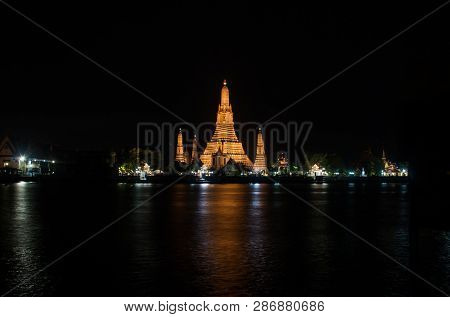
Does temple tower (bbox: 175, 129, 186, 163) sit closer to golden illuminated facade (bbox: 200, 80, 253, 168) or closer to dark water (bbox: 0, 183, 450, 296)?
golden illuminated facade (bbox: 200, 80, 253, 168)

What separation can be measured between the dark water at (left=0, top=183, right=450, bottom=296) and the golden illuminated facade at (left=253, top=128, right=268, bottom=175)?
13409cm

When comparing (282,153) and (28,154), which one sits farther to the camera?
(282,153)

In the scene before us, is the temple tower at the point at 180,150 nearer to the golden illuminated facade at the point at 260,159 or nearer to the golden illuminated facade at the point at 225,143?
the golden illuminated facade at the point at 225,143

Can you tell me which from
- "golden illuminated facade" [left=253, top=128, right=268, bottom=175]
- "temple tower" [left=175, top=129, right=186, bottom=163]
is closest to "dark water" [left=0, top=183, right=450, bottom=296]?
"golden illuminated facade" [left=253, top=128, right=268, bottom=175]

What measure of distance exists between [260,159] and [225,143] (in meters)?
10.0

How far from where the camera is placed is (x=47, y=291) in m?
15.1

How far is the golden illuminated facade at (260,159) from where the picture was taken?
557 feet

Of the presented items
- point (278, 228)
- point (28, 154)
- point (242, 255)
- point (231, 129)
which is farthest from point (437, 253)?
point (231, 129)

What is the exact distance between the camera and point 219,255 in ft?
67.3

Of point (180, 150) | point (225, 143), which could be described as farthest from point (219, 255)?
→ point (180, 150)

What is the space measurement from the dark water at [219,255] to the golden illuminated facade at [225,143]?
134m

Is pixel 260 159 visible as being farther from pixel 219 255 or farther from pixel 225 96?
pixel 219 255
